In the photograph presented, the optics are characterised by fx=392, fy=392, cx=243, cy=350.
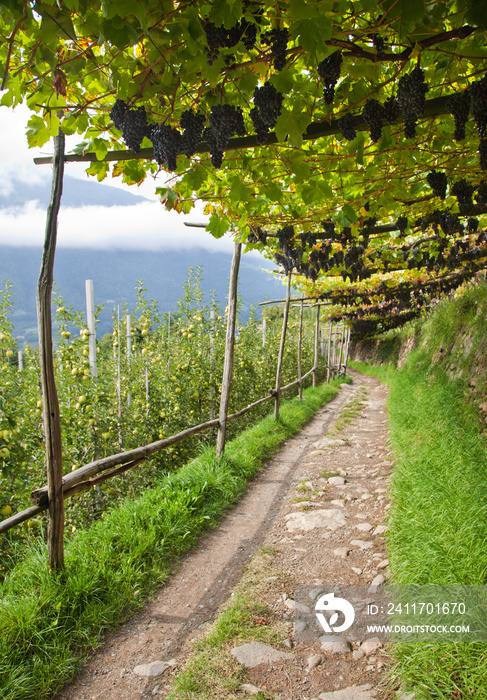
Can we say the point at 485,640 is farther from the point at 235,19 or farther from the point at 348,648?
the point at 235,19

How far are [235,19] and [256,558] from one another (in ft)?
11.1

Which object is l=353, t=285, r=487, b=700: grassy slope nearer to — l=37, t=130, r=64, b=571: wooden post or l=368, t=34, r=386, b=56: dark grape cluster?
l=37, t=130, r=64, b=571: wooden post

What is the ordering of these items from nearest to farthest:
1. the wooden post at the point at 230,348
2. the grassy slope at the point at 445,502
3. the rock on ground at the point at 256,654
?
1. the grassy slope at the point at 445,502
2. the rock on ground at the point at 256,654
3. the wooden post at the point at 230,348

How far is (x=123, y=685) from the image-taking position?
2.02 m

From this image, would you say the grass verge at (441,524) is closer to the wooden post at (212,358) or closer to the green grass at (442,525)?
the green grass at (442,525)

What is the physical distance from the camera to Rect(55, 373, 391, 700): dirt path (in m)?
2.01

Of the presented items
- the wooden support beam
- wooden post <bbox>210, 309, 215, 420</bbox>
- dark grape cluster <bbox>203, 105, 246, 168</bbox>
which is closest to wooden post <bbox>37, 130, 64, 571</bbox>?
the wooden support beam

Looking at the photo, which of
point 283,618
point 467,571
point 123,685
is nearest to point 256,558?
point 283,618

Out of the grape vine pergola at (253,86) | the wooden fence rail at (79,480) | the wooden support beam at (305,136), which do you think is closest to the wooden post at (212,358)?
the wooden fence rail at (79,480)

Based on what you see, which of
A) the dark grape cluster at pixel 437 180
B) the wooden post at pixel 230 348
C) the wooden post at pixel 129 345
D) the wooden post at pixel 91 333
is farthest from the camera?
the wooden post at pixel 129 345

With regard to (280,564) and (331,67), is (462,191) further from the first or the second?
(280,564)

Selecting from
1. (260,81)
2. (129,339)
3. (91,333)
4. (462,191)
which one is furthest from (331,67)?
(129,339)

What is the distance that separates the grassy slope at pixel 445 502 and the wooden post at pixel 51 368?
2.07 m

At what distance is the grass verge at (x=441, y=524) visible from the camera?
1.72 metres
